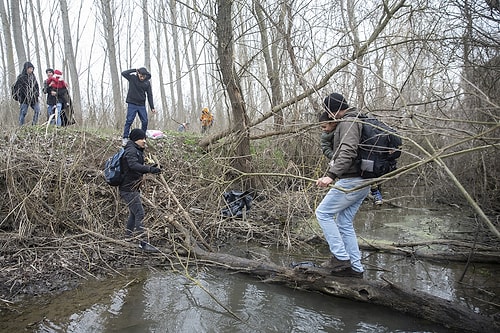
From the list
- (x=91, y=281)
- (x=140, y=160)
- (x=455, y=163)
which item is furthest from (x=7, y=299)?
(x=455, y=163)

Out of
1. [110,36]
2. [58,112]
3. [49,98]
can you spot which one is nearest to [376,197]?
[58,112]

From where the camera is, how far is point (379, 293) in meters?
3.80

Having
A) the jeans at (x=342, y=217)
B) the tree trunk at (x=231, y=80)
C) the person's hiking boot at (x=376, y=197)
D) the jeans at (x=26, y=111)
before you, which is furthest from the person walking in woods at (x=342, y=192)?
the jeans at (x=26, y=111)

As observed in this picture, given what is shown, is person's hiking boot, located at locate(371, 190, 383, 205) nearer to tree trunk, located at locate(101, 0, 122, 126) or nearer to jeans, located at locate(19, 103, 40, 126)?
jeans, located at locate(19, 103, 40, 126)

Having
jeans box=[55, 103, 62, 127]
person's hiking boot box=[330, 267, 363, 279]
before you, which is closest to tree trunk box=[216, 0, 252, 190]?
person's hiking boot box=[330, 267, 363, 279]

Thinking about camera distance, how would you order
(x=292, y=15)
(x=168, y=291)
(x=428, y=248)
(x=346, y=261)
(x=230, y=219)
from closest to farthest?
1. (x=346, y=261)
2. (x=168, y=291)
3. (x=428, y=248)
4. (x=230, y=219)
5. (x=292, y=15)

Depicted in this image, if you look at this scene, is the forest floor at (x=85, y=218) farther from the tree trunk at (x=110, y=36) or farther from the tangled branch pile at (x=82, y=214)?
the tree trunk at (x=110, y=36)

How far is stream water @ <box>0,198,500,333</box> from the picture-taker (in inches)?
143

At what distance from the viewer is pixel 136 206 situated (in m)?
5.75

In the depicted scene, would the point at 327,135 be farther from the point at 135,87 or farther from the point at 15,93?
the point at 15,93

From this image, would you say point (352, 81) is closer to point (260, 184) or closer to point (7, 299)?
point (260, 184)

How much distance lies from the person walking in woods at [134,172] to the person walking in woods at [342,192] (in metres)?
2.94

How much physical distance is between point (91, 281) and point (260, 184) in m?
4.36

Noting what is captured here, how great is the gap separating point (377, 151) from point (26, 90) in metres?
8.61
